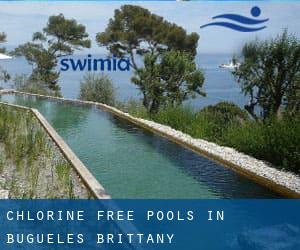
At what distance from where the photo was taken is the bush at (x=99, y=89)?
19109mm

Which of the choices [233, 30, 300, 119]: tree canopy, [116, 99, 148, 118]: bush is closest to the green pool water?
[116, 99, 148, 118]: bush

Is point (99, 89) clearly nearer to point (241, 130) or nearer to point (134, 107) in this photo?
point (134, 107)

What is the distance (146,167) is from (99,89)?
11818mm

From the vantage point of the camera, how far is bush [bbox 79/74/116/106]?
1911 cm

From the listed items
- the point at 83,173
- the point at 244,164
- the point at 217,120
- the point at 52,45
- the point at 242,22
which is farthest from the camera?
the point at 52,45

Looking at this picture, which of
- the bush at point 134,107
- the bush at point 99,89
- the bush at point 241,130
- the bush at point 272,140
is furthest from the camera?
the bush at point 99,89

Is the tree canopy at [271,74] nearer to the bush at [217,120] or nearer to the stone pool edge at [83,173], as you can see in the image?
the bush at [217,120]

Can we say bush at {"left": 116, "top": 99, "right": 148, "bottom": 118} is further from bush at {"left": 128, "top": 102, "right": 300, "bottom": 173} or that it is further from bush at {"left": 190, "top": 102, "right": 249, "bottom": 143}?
bush at {"left": 190, "top": 102, "right": 249, "bottom": 143}

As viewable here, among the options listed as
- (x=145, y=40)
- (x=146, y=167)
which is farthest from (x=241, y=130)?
(x=145, y=40)

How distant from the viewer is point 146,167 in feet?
26.2

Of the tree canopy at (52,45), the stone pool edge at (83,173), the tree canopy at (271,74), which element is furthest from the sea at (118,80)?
the stone pool edge at (83,173)

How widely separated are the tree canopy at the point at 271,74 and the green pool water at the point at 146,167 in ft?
10.7

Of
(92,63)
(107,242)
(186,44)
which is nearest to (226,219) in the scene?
(107,242)

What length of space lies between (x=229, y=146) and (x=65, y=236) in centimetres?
532
